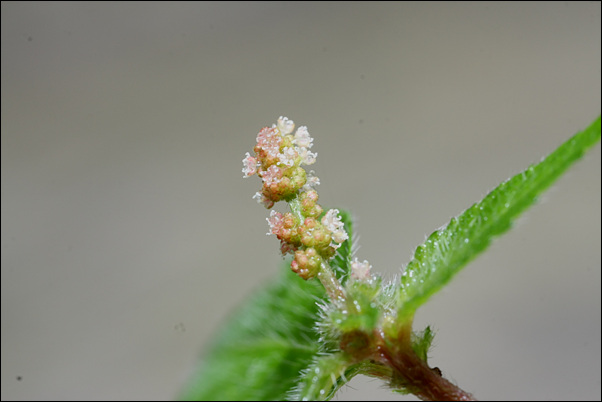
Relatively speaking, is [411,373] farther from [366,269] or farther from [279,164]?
[279,164]

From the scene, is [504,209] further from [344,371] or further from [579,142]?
[344,371]

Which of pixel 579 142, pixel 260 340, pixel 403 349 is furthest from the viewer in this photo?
pixel 260 340

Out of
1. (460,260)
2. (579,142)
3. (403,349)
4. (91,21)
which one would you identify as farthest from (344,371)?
(91,21)

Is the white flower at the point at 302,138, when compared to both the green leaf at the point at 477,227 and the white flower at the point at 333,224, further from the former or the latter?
the green leaf at the point at 477,227

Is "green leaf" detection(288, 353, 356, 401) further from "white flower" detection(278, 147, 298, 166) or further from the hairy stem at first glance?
"white flower" detection(278, 147, 298, 166)

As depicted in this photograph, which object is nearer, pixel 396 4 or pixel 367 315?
pixel 367 315

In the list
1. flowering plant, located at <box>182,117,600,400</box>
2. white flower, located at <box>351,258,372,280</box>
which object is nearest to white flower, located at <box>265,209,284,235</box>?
flowering plant, located at <box>182,117,600,400</box>
